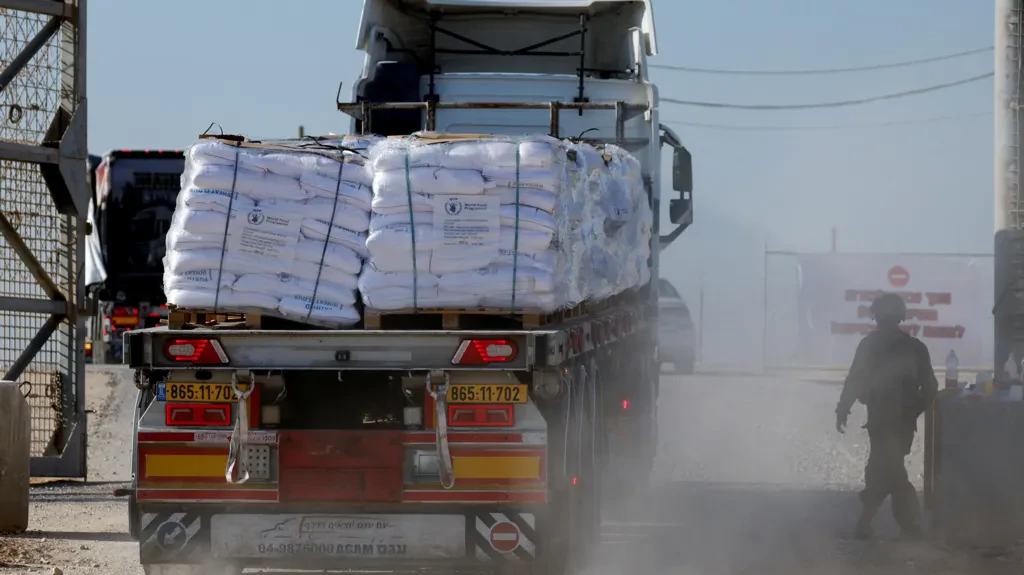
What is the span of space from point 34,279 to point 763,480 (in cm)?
686

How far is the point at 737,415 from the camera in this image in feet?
70.7

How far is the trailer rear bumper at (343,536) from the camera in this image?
7.76m

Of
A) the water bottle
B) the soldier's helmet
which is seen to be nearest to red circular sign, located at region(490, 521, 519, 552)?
the soldier's helmet

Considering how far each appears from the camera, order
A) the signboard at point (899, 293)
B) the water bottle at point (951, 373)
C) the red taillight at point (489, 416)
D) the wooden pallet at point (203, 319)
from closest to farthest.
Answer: the red taillight at point (489, 416), the wooden pallet at point (203, 319), the water bottle at point (951, 373), the signboard at point (899, 293)

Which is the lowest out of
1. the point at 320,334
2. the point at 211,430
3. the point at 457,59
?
the point at 211,430

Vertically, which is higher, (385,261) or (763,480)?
(385,261)

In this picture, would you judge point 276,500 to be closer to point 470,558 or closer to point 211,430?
point 211,430

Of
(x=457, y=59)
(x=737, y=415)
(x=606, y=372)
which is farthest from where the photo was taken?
(x=737, y=415)

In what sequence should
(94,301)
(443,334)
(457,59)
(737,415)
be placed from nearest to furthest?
1. (443,334)
2. (457,59)
3. (94,301)
4. (737,415)

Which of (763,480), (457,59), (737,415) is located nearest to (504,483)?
(457,59)

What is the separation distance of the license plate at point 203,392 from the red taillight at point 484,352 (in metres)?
1.14

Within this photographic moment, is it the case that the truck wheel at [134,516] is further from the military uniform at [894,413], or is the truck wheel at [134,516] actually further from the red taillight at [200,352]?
the military uniform at [894,413]

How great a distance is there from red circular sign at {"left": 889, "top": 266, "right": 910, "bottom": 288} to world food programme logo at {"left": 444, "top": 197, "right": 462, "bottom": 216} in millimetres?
23824

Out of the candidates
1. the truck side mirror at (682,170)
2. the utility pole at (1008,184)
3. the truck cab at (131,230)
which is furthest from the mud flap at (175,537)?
the truck cab at (131,230)
